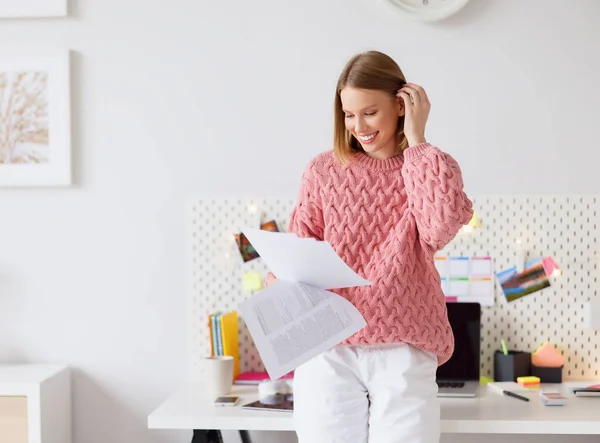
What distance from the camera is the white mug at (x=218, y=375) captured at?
188cm

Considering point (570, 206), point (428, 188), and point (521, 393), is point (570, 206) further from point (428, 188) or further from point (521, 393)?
point (428, 188)

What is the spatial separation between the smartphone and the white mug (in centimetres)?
6

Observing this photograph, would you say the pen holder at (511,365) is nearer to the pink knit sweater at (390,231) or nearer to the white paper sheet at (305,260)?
the pink knit sweater at (390,231)

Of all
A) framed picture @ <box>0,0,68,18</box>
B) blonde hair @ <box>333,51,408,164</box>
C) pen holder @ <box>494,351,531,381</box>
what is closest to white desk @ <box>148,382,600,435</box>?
pen holder @ <box>494,351,531,381</box>

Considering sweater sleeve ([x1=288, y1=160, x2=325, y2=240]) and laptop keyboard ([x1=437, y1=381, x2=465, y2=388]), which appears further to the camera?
laptop keyboard ([x1=437, y1=381, x2=465, y2=388])

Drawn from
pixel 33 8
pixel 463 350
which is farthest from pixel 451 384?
pixel 33 8

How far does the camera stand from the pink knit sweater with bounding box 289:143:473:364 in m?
1.26

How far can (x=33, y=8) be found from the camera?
2100 millimetres

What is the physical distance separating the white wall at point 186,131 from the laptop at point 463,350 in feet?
1.20

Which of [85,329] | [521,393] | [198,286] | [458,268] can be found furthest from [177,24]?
[521,393]

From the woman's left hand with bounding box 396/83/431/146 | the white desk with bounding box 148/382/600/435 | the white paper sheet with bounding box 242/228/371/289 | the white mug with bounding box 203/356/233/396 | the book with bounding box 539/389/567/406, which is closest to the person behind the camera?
the white paper sheet with bounding box 242/228/371/289

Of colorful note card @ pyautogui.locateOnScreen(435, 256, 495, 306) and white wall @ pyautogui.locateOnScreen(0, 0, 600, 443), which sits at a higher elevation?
white wall @ pyautogui.locateOnScreen(0, 0, 600, 443)

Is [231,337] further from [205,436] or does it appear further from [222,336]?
[205,436]

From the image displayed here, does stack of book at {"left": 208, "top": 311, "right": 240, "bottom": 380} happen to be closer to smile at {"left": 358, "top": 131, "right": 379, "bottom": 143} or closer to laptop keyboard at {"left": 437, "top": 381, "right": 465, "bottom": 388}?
laptop keyboard at {"left": 437, "top": 381, "right": 465, "bottom": 388}
